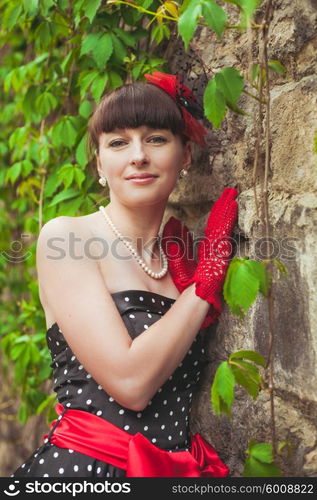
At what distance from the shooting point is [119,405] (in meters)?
1.55

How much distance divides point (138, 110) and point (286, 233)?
0.55 metres

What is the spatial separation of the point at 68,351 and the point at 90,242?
32 cm

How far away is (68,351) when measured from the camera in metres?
1.64

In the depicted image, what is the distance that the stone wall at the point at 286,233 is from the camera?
1329mm

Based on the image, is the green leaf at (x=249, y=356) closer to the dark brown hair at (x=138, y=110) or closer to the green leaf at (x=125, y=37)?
the dark brown hair at (x=138, y=110)

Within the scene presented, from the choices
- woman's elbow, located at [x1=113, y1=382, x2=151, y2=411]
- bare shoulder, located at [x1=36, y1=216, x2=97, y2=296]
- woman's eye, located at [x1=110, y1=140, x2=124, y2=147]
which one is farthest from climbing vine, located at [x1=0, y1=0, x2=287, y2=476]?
bare shoulder, located at [x1=36, y1=216, x2=97, y2=296]

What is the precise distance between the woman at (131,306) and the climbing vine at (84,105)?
0.64ft

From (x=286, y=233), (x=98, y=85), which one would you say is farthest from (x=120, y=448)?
(x=98, y=85)

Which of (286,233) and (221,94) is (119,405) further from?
(221,94)

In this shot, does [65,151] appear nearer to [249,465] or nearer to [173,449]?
[173,449]

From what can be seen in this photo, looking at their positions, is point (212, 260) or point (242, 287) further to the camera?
point (212, 260)

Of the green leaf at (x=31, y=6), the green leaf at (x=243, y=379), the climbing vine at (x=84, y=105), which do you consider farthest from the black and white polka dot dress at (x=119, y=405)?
the green leaf at (x=31, y=6)

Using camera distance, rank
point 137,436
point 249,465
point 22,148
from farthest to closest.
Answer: point 22,148 → point 137,436 → point 249,465

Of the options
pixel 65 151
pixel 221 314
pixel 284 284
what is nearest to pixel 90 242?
pixel 221 314
